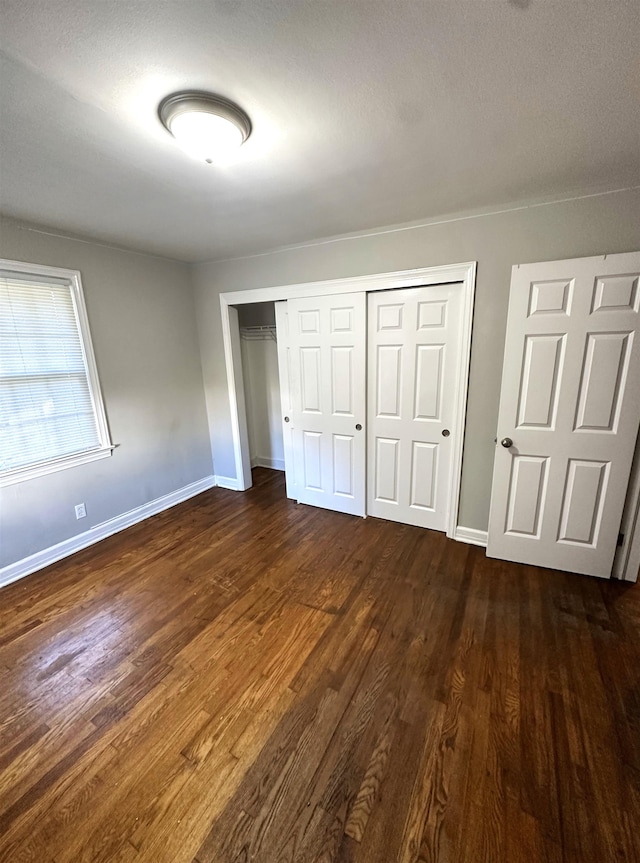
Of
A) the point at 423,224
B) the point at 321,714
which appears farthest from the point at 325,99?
the point at 321,714

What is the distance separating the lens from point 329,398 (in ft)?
10.2

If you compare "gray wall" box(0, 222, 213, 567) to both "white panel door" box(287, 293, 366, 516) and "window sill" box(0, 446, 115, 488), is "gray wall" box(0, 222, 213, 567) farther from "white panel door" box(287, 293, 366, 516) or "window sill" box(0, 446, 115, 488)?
"white panel door" box(287, 293, 366, 516)

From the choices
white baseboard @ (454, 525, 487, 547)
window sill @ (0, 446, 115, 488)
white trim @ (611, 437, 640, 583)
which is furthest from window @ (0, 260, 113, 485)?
white trim @ (611, 437, 640, 583)

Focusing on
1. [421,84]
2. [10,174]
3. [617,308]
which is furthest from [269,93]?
[617,308]

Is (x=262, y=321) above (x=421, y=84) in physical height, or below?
below

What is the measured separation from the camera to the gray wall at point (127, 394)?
248cm

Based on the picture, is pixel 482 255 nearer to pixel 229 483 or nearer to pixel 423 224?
pixel 423 224

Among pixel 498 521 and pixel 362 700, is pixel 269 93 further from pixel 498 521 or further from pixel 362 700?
pixel 498 521

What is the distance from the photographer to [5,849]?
3.57 ft

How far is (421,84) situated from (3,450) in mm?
3119

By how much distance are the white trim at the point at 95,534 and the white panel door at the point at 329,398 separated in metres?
1.30

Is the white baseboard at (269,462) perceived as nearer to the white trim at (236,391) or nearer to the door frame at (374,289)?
the white trim at (236,391)

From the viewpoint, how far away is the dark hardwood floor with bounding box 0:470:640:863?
1.11 metres

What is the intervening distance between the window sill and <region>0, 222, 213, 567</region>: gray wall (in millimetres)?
45
